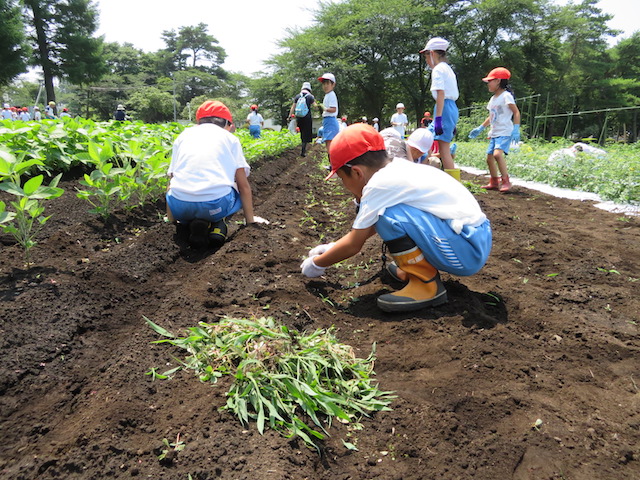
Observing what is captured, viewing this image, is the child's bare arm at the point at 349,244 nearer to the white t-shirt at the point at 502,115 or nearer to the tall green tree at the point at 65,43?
the white t-shirt at the point at 502,115

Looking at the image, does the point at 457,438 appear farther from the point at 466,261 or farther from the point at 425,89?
the point at 425,89

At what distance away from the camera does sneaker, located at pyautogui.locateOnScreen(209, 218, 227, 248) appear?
3326 millimetres

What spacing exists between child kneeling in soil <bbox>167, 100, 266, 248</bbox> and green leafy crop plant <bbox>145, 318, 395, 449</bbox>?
1.45 meters

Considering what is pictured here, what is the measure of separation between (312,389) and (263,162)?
7701 millimetres

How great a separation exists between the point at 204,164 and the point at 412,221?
5.66 ft

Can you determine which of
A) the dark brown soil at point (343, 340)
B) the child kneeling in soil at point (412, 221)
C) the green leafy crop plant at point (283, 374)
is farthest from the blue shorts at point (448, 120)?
the green leafy crop plant at point (283, 374)

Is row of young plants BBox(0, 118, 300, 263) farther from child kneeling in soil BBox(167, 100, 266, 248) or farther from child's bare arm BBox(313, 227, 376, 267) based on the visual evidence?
child's bare arm BBox(313, 227, 376, 267)

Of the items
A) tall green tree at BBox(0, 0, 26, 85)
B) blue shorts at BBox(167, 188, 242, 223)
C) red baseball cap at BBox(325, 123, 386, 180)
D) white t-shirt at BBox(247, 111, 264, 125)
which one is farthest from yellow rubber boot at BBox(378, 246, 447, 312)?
tall green tree at BBox(0, 0, 26, 85)

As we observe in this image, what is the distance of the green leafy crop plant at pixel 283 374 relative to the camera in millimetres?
1421

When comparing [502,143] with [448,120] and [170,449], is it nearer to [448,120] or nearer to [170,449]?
[448,120]

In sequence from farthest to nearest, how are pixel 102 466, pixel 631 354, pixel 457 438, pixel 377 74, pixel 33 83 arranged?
pixel 33 83 < pixel 377 74 < pixel 631 354 < pixel 457 438 < pixel 102 466

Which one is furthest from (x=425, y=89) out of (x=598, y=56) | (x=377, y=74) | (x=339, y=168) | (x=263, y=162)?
(x=339, y=168)

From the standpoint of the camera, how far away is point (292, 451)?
4.20 feet

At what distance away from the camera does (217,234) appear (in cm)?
332
